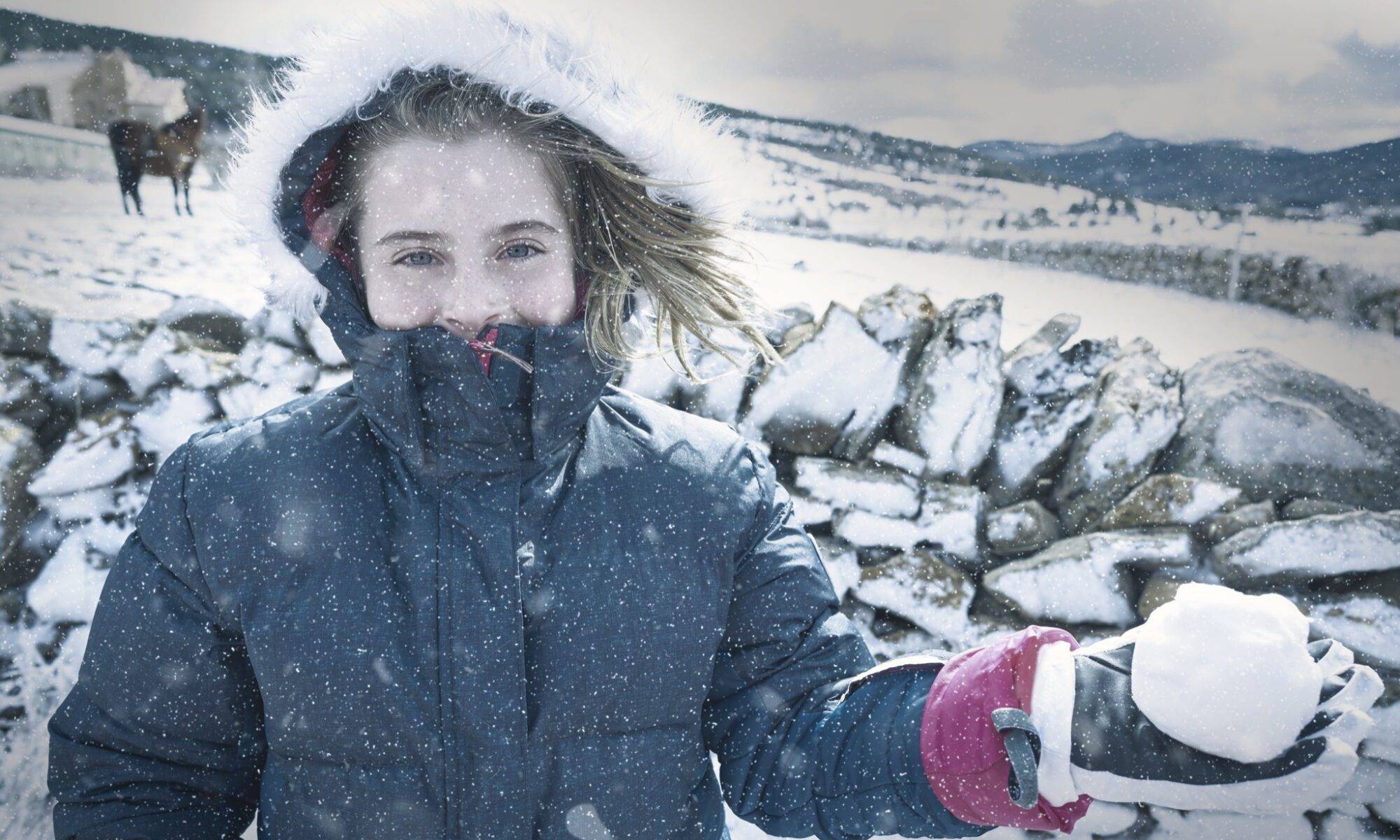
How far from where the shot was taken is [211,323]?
2156mm

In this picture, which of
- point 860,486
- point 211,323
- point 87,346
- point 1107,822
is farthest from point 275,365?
point 1107,822

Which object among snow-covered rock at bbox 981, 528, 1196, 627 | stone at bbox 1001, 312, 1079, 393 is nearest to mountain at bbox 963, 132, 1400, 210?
stone at bbox 1001, 312, 1079, 393

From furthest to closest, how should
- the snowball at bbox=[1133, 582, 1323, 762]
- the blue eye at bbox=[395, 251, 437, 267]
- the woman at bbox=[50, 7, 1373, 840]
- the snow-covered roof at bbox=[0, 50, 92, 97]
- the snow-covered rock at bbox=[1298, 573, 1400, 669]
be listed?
the snow-covered roof at bbox=[0, 50, 92, 97] < the snow-covered rock at bbox=[1298, 573, 1400, 669] < the blue eye at bbox=[395, 251, 437, 267] < the woman at bbox=[50, 7, 1373, 840] < the snowball at bbox=[1133, 582, 1323, 762]

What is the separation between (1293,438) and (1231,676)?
1566 millimetres

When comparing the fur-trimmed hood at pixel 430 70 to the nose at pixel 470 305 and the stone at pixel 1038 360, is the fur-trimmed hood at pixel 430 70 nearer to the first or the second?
the nose at pixel 470 305

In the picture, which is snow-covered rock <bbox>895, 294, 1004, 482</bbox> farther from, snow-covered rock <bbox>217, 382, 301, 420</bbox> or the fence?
the fence

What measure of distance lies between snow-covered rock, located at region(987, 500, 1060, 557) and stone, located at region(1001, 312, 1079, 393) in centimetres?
30

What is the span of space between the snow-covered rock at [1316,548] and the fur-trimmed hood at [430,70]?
5.21 ft

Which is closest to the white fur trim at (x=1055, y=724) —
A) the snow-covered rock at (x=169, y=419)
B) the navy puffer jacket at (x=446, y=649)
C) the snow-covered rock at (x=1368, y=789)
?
the navy puffer jacket at (x=446, y=649)

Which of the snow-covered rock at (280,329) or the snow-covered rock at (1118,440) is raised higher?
the snow-covered rock at (280,329)

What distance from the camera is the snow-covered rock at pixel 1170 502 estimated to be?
1.93 m

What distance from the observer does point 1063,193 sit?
6.64 ft

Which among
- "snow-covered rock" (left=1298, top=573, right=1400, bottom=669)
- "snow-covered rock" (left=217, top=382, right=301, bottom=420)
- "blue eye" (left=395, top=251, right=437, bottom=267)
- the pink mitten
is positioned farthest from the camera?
"snow-covered rock" (left=217, top=382, right=301, bottom=420)

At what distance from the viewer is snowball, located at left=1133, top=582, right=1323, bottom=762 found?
0.70 m
